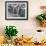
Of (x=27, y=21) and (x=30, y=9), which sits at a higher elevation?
(x=30, y=9)

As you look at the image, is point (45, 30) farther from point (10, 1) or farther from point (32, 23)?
point (10, 1)

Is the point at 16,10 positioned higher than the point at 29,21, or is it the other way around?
the point at 16,10

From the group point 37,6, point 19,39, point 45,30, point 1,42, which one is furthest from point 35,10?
point 1,42

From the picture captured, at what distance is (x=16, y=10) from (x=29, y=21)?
345 millimetres

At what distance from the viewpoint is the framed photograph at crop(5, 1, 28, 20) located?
11.2 ft

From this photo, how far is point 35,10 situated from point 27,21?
28cm

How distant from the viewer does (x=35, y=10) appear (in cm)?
342

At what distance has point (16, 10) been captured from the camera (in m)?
3.42

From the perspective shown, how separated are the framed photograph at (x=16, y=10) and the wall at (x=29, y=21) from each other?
2.4 inches

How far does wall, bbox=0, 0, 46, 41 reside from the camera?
3416 millimetres

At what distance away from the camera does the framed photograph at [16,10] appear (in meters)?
3.41

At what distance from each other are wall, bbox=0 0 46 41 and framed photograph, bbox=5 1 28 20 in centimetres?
6

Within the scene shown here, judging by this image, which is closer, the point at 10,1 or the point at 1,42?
the point at 1,42

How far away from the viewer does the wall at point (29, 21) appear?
11.2ft
